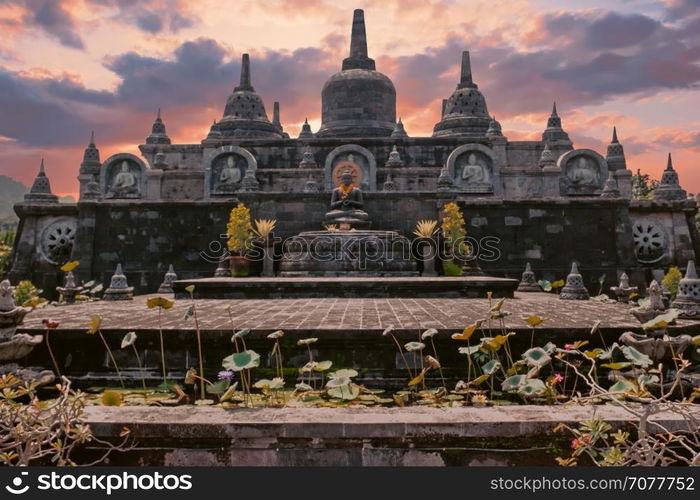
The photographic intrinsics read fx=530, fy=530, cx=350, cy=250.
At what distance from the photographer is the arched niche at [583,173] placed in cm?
2178

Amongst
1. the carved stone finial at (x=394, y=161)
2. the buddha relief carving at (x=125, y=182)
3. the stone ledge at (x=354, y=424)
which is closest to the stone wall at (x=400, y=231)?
the buddha relief carving at (x=125, y=182)

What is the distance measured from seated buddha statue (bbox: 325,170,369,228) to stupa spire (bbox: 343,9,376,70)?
16.1 m

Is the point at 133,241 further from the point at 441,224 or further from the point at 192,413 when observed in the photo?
the point at 192,413

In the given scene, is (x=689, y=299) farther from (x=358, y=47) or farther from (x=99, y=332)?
(x=358, y=47)

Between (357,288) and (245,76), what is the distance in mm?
22217

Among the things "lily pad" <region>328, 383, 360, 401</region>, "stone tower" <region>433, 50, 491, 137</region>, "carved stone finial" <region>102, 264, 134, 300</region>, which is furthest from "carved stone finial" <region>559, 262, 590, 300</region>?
"stone tower" <region>433, 50, 491, 137</region>

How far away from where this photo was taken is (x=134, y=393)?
4.64 m

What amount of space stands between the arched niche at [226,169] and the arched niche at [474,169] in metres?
8.12

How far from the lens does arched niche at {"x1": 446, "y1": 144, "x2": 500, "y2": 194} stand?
69.4 ft

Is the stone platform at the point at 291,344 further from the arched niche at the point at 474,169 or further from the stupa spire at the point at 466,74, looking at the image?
the stupa spire at the point at 466,74

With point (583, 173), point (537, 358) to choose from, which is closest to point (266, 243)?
point (537, 358)

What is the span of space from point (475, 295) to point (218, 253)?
28.0 ft

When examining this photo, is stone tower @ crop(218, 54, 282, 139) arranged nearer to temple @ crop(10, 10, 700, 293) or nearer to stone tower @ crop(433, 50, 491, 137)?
temple @ crop(10, 10, 700, 293)

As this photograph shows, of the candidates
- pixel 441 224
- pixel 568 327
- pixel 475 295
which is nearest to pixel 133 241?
pixel 441 224
